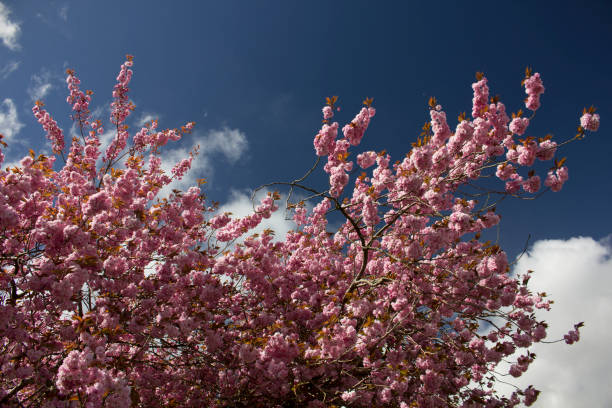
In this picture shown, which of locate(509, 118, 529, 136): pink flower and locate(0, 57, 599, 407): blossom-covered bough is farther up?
locate(509, 118, 529, 136): pink flower

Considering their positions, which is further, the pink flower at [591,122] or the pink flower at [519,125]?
the pink flower at [519,125]

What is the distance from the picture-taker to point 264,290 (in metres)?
7.46

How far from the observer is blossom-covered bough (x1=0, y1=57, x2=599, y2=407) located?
15.5 feet

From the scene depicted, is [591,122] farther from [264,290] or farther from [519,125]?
[264,290]

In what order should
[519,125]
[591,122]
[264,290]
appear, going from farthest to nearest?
1. [264,290]
2. [519,125]
3. [591,122]

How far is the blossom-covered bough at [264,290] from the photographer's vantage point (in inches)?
185

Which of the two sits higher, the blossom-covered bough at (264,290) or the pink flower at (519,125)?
the pink flower at (519,125)

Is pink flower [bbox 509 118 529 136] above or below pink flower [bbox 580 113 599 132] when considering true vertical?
above

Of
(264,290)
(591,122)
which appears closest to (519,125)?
(591,122)

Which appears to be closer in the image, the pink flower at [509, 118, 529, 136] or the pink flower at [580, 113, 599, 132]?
the pink flower at [580, 113, 599, 132]

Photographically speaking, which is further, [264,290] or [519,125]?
[264,290]

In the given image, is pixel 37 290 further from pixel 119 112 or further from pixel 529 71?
pixel 529 71

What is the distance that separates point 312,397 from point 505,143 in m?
6.13

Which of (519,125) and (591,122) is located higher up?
(519,125)
